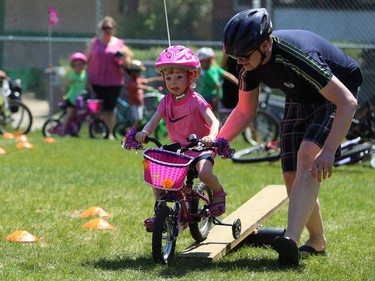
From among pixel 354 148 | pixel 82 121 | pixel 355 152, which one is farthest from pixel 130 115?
pixel 355 152


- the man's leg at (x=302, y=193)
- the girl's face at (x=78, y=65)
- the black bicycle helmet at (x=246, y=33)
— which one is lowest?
the girl's face at (x=78, y=65)

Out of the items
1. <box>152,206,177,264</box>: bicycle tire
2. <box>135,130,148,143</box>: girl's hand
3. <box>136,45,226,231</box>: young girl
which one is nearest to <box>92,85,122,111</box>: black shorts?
<box>136,45,226,231</box>: young girl

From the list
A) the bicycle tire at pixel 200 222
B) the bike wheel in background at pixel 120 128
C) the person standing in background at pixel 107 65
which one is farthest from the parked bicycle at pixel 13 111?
the bicycle tire at pixel 200 222

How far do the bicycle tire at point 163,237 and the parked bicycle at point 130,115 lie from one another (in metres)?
10.2

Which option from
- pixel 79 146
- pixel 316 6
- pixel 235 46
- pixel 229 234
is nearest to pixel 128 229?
pixel 229 234

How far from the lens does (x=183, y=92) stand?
6.50 m

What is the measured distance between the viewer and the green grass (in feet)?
19.1

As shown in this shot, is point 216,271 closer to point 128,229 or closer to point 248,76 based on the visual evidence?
point 248,76

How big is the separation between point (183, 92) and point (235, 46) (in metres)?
0.97

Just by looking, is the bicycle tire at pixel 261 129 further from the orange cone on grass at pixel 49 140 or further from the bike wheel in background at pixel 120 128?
the orange cone on grass at pixel 49 140

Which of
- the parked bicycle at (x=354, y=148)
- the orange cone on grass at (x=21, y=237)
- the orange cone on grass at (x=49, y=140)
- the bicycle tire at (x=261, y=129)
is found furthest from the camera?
the bicycle tire at (x=261, y=129)

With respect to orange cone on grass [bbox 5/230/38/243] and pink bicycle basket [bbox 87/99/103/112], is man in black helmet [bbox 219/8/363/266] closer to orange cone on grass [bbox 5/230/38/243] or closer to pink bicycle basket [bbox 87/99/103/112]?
orange cone on grass [bbox 5/230/38/243]

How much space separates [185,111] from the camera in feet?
21.3

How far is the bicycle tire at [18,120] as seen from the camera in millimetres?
16547
